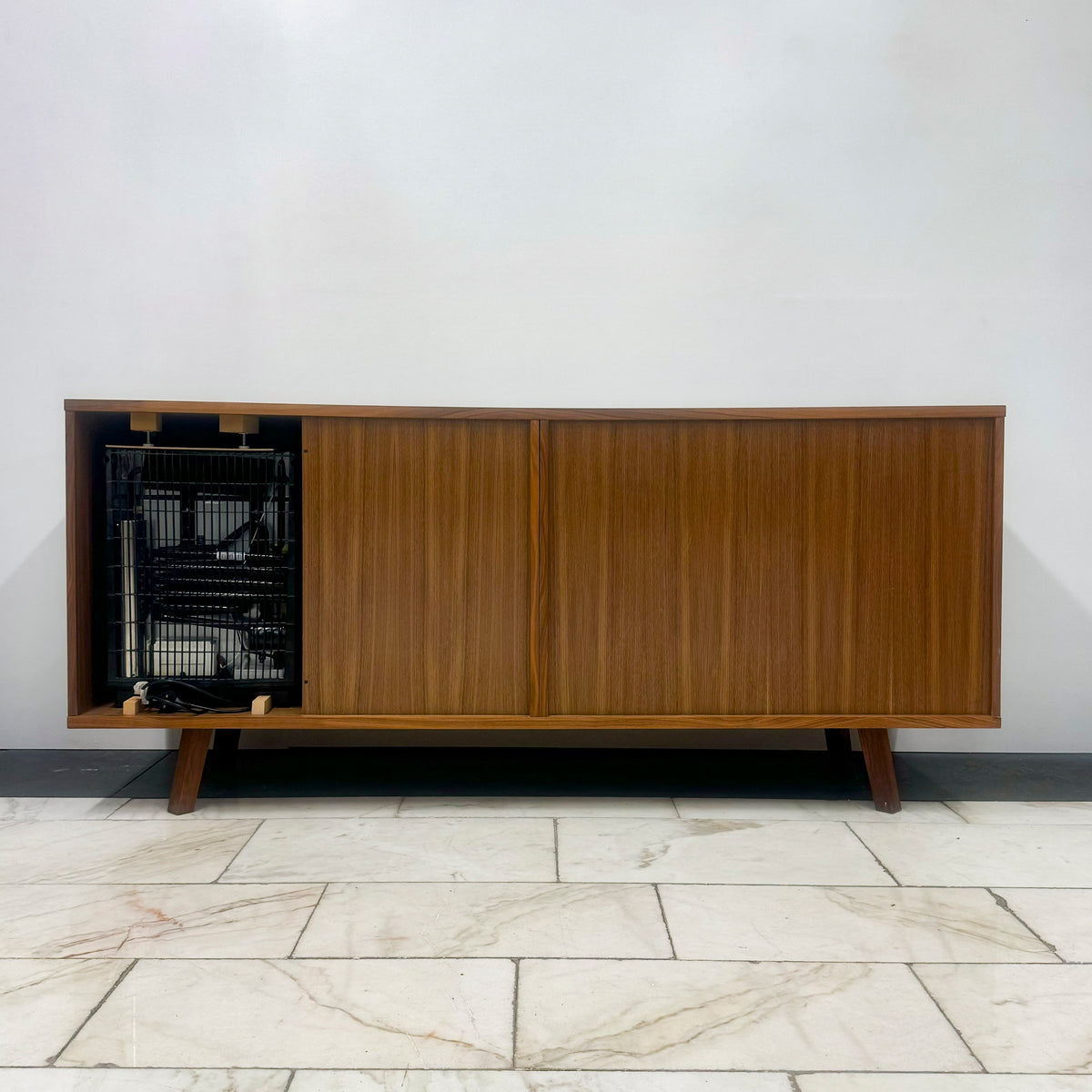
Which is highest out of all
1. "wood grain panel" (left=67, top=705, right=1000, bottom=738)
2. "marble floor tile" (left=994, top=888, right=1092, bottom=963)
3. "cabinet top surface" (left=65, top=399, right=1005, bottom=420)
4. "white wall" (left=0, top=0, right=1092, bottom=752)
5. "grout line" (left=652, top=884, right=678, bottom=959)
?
"white wall" (left=0, top=0, right=1092, bottom=752)

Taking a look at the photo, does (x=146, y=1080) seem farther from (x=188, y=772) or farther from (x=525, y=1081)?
(x=188, y=772)

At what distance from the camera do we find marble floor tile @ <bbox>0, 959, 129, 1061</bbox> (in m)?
0.98

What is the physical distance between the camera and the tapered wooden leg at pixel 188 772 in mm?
1760

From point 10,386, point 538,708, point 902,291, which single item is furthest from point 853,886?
point 10,386

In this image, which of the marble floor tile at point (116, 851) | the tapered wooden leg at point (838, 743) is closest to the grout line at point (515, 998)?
the marble floor tile at point (116, 851)

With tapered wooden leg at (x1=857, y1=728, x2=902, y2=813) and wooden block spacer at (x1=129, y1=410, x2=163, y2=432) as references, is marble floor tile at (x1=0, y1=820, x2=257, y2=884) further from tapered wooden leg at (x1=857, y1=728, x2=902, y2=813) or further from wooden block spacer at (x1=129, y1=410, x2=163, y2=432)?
tapered wooden leg at (x1=857, y1=728, x2=902, y2=813)

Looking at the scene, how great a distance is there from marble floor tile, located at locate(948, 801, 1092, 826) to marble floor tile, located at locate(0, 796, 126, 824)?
172 centimetres

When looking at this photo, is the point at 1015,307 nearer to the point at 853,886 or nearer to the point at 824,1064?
the point at 853,886

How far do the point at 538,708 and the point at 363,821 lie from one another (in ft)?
1.32

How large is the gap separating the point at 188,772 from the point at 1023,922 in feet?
4.87

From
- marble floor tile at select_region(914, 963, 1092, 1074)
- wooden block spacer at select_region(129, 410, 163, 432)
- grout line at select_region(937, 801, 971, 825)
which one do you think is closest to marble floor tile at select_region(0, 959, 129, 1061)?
wooden block spacer at select_region(129, 410, 163, 432)

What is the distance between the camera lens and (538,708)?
1706 millimetres

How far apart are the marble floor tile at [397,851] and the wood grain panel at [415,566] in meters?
0.22

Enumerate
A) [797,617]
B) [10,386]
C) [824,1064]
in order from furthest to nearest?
[10,386] → [797,617] → [824,1064]
